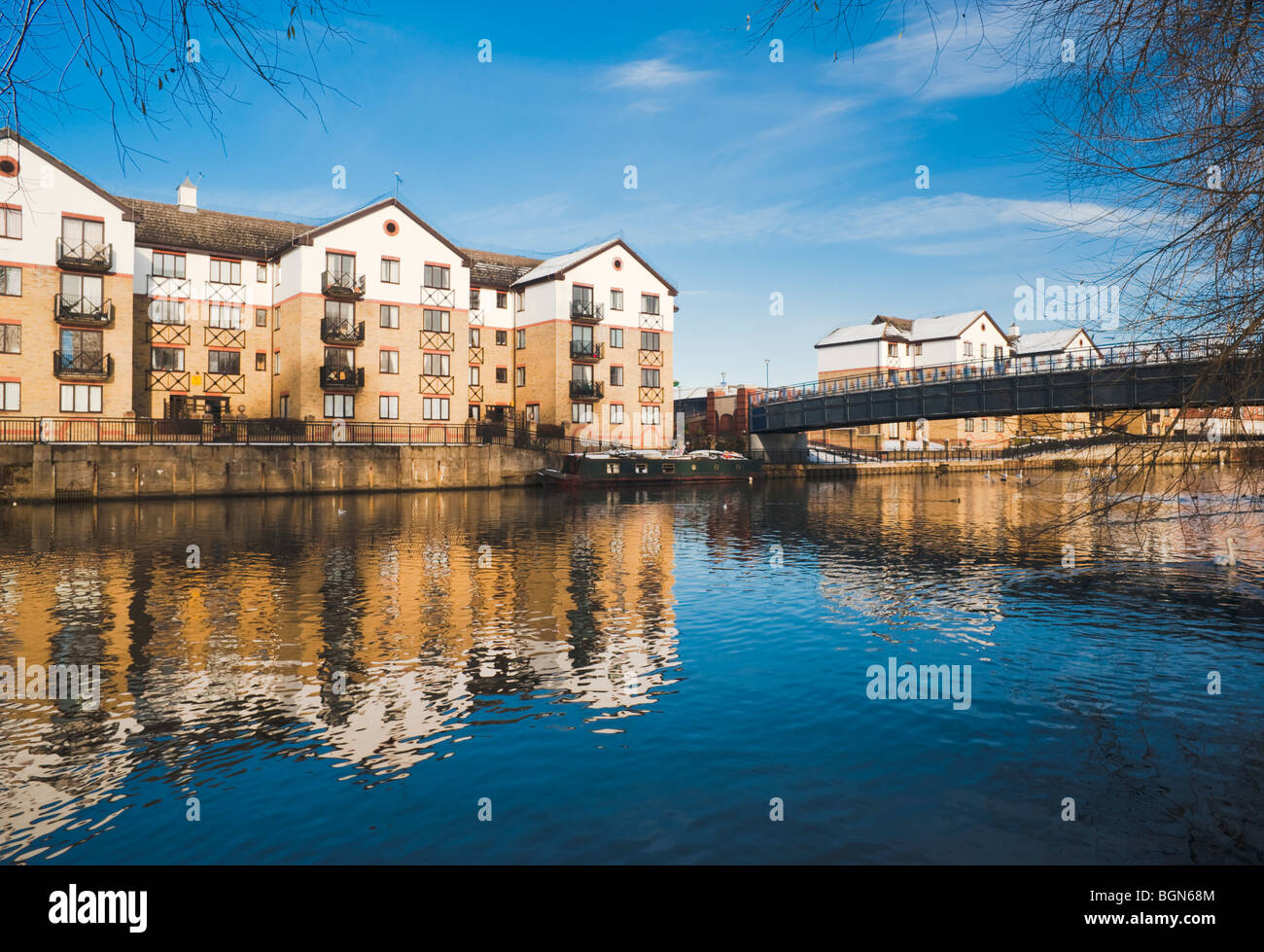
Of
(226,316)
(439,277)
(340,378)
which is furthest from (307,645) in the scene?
(439,277)

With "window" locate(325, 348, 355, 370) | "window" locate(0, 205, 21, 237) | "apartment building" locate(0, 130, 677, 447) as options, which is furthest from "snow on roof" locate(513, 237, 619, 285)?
"window" locate(0, 205, 21, 237)

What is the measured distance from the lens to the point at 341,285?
50719mm

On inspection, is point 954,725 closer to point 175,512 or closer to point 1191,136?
point 1191,136

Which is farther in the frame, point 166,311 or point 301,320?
point 301,320

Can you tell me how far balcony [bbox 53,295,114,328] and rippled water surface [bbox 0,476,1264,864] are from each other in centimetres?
2868

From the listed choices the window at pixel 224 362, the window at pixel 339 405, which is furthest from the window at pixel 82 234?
the window at pixel 339 405

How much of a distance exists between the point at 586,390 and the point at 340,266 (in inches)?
735

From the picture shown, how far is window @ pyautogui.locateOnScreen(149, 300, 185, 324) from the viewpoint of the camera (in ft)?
160

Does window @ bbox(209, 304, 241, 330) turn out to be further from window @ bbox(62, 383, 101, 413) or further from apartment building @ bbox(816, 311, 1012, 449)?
apartment building @ bbox(816, 311, 1012, 449)

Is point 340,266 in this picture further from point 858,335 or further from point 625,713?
point 858,335

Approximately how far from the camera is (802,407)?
66875mm

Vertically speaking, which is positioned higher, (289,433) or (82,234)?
(82,234)
